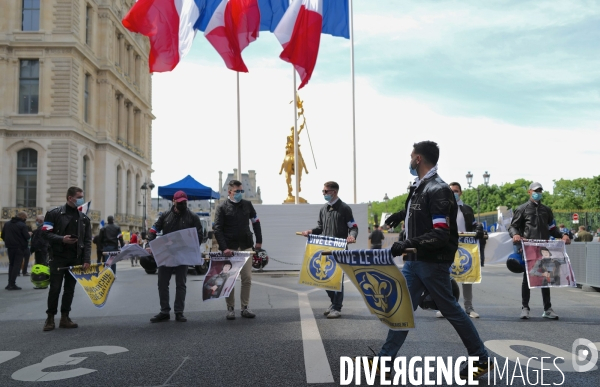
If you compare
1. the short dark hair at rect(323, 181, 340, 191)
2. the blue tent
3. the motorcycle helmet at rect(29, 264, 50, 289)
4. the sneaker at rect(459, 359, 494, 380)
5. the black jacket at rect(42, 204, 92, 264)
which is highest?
the blue tent

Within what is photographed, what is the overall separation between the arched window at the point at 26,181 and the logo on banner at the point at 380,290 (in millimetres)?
46391

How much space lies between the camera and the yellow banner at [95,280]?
8188 millimetres

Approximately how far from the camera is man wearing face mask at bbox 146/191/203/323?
27.5ft

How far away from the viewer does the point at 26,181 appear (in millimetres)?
46344

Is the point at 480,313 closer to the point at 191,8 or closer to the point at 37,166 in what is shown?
the point at 191,8

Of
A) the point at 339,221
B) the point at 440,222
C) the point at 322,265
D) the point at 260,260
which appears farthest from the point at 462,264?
the point at 260,260

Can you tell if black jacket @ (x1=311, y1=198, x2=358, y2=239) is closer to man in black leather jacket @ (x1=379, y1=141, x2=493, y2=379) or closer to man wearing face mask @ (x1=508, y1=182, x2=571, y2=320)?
man wearing face mask @ (x1=508, y1=182, x2=571, y2=320)

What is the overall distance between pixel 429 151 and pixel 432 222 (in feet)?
2.03

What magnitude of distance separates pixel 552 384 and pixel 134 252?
20.3ft

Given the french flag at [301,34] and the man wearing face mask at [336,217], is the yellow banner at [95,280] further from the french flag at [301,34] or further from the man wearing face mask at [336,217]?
the french flag at [301,34]

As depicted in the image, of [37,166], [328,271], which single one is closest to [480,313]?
[328,271]

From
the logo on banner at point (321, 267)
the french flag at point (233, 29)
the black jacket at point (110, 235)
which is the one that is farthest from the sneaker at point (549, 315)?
the black jacket at point (110, 235)

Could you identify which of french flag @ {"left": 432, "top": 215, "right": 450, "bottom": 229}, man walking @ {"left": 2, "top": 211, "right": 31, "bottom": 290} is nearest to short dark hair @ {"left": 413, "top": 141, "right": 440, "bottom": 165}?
french flag @ {"left": 432, "top": 215, "right": 450, "bottom": 229}

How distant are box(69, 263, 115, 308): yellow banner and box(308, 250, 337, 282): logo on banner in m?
2.96
